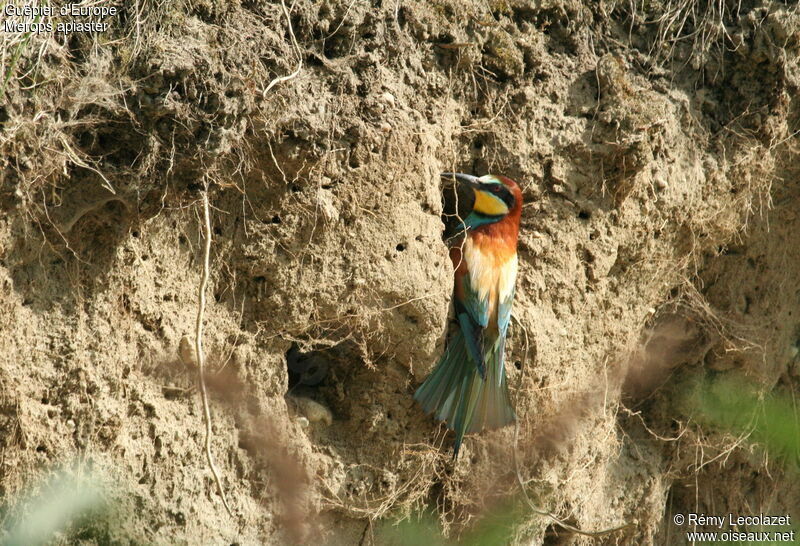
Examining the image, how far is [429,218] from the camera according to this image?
308 cm

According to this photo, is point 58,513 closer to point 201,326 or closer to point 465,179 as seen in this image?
point 201,326

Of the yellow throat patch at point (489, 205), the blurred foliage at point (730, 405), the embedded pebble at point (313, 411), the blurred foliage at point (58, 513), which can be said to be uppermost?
the yellow throat patch at point (489, 205)

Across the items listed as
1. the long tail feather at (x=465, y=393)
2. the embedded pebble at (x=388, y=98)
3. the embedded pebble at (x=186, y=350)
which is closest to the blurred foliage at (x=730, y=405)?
the long tail feather at (x=465, y=393)

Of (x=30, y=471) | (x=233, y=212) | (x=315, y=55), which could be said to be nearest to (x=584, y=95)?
(x=315, y=55)

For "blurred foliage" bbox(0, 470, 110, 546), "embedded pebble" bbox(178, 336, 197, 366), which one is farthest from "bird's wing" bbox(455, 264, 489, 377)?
"blurred foliage" bbox(0, 470, 110, 546)

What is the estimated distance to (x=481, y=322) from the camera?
3176 millimetres

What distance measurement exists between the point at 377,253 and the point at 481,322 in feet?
1.58

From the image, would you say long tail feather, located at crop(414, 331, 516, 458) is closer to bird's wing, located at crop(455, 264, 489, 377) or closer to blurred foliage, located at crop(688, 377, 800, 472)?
bird's wing, located at crop(455, 264, 489, 377)

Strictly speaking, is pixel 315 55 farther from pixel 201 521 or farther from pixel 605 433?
pixel 605 433

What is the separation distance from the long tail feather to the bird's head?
0.43 m

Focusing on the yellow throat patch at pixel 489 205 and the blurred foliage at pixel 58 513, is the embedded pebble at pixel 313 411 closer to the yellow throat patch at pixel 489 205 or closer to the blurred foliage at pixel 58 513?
the blurred foliage at pixel 58 513

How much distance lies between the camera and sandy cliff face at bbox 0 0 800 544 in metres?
2.50

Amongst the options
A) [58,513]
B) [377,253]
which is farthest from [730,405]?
[58,513]

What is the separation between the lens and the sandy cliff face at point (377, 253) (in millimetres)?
2498
